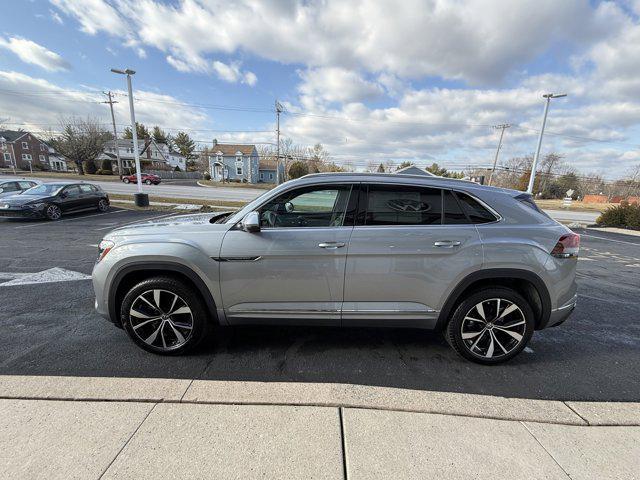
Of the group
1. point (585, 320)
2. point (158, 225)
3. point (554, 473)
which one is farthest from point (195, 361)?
point (585, 320)

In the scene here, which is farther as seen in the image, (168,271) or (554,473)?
(168,271)

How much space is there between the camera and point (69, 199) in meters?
→ 12.2

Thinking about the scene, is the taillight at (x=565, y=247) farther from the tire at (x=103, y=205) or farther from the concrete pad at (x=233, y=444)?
the tire at (x=103, y=205)

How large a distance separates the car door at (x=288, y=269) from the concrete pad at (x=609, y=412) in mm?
1975

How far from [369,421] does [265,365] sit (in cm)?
108

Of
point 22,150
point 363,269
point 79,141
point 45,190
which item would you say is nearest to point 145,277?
point 363,269

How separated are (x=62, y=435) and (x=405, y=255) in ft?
9.04

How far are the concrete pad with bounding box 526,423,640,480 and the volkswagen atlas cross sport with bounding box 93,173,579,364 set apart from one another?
78 centimetres

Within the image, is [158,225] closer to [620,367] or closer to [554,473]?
[554,473]

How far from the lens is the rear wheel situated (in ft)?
36.9

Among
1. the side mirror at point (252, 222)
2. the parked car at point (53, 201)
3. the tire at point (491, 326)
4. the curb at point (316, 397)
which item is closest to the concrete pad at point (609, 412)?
the curb at point (316, 397)

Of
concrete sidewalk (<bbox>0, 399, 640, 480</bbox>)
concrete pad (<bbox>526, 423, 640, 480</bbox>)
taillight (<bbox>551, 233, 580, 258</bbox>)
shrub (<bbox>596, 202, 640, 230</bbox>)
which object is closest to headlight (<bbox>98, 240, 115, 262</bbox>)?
concrete sidewalk (<bbox>0, 399, 640, 480</bbox>)

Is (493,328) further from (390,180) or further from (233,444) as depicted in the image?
(233,444)

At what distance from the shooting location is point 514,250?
2.64 m
